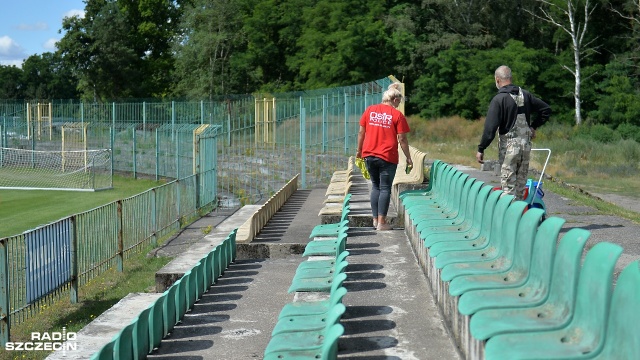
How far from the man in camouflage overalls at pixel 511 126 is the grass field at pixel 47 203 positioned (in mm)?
12536

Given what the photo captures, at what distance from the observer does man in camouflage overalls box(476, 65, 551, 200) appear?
27.8 ft

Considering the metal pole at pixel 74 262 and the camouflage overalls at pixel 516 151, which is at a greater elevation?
the camouflage overalls at pixel 516 151

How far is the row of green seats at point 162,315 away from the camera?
5473 millimetres

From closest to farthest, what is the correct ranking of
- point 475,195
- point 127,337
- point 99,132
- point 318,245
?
point 127,337 < point 475,195 < point 318,245 < point 99,132

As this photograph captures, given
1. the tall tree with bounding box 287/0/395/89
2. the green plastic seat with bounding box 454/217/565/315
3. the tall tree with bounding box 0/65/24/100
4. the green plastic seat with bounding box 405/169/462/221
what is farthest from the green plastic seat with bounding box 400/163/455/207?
the tall tree with bounding box 0/65/24/100

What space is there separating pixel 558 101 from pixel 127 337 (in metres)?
45.9

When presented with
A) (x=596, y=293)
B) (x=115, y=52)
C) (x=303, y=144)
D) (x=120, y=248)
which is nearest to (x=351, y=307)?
(x=596, y=293)

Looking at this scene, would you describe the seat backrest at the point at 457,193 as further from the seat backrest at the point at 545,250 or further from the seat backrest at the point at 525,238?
the seat backrest at the point at 545,250

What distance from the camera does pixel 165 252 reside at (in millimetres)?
14273

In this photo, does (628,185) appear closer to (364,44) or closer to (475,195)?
(475,195)

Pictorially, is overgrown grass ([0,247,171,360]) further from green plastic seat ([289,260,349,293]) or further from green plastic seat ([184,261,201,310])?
green plastic seat ([289,260,349,293])

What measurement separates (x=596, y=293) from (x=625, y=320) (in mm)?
349

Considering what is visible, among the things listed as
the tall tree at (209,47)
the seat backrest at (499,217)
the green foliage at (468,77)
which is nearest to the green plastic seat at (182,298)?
the seat backrest at (499,217)

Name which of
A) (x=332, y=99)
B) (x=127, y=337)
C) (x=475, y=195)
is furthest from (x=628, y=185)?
(x=127, y=337)
